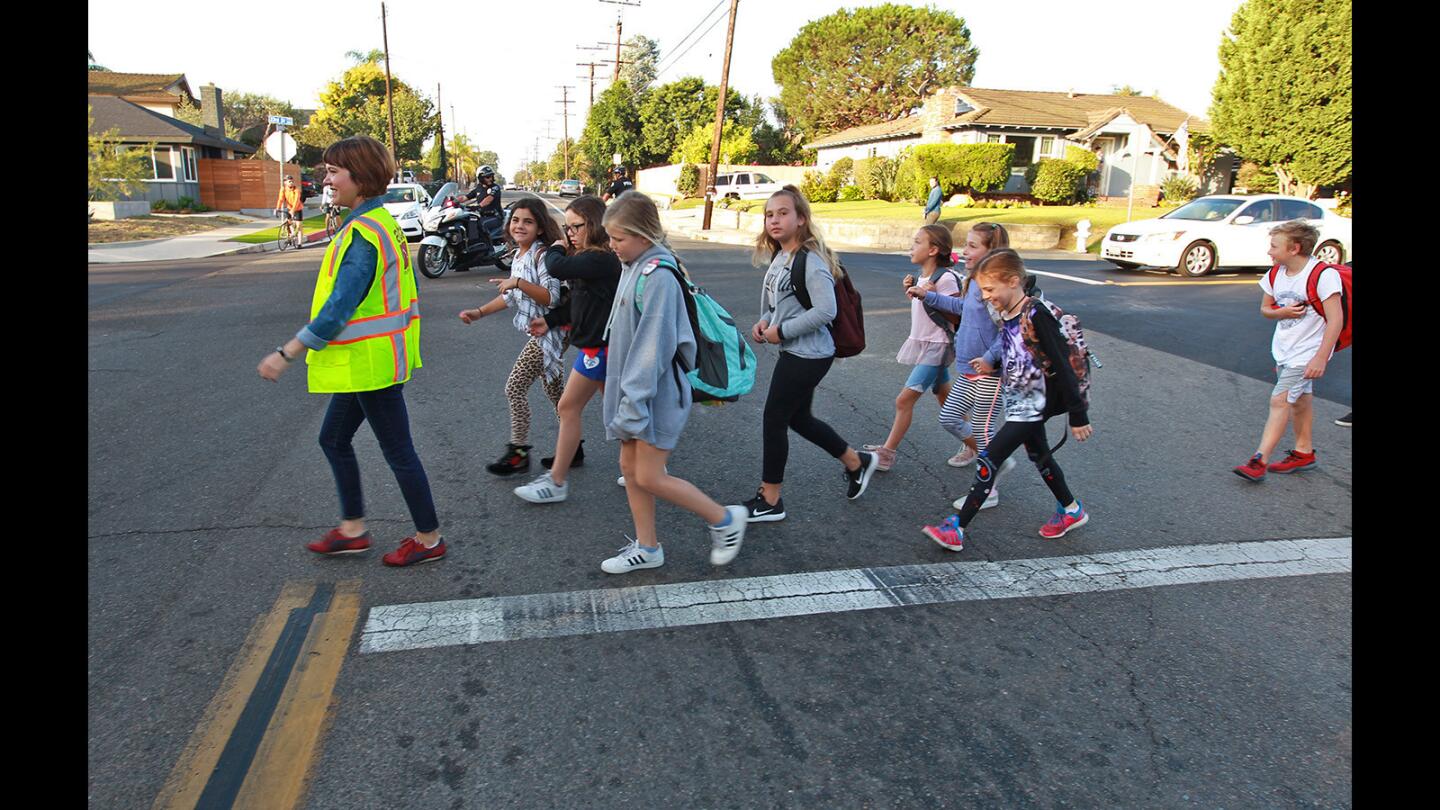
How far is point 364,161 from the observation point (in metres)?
3.57

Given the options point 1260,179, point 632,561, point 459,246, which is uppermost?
point 1260,179

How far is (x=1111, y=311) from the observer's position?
1202 cm

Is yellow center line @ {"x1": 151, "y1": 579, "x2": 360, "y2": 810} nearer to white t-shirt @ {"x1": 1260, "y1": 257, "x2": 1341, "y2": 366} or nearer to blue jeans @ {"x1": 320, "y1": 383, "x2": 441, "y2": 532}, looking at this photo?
blue jeans @ {"x1": 320, "y1": 383, "x2": 441, "y2": 532}

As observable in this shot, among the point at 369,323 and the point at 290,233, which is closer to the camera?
the point at 369,323

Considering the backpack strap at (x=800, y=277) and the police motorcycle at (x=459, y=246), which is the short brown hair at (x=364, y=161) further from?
the police motorcycle at (x=459, y=246)

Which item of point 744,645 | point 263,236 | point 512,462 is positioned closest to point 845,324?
point 744,645

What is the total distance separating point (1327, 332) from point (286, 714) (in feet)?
18.3

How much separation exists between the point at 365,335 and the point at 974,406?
315cm

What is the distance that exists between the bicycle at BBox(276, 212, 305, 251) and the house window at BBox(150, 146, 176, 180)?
18.5m

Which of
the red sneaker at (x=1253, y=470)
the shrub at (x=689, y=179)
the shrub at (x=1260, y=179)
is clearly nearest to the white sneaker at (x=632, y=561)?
the red sneaker at (x=1253, y=470)

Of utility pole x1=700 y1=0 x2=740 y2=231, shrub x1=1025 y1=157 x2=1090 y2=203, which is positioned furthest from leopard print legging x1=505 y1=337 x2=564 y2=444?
shrub x1=1025 y1=157 x2=1090 y2=203

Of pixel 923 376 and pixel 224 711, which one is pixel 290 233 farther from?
pixel 224 711

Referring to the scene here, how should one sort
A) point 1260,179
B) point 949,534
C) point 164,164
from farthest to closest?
point 164,164 → point 1260,179 → point 949,534

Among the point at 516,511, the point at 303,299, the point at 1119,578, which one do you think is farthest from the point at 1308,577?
the point at 303,299
